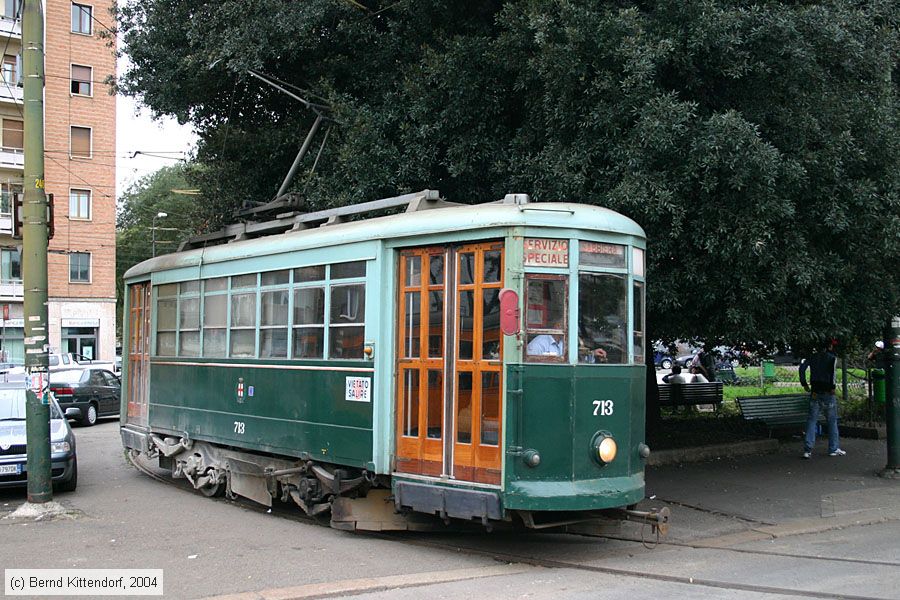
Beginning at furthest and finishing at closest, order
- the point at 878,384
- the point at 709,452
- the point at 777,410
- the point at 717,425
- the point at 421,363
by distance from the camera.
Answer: the point at 878,384
the point at 777,410
the point at 717,425
the point at 709,452
the point at 421,363

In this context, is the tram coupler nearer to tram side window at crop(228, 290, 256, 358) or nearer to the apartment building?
tram side window at crop(228, 290, 256, 358)

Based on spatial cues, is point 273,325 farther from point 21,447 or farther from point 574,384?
point 21,447

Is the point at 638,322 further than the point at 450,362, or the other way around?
the point at 638,322

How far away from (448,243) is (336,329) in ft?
5.30

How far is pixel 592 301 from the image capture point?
310 inches

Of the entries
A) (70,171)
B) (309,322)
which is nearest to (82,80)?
(70,171)

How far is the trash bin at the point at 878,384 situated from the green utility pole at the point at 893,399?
488 centimetres

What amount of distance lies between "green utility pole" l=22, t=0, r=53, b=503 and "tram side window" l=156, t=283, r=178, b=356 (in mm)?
1863

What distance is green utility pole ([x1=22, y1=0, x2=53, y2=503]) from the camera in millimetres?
10289

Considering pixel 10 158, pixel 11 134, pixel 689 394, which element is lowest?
pixel 689 394

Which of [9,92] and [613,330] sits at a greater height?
[9,92]

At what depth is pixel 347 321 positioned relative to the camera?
8.85 m

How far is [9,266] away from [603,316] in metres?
41.3

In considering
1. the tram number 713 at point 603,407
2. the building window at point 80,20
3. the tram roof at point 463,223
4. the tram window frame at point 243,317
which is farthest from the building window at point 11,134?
the tram number 713 at point 603,407
